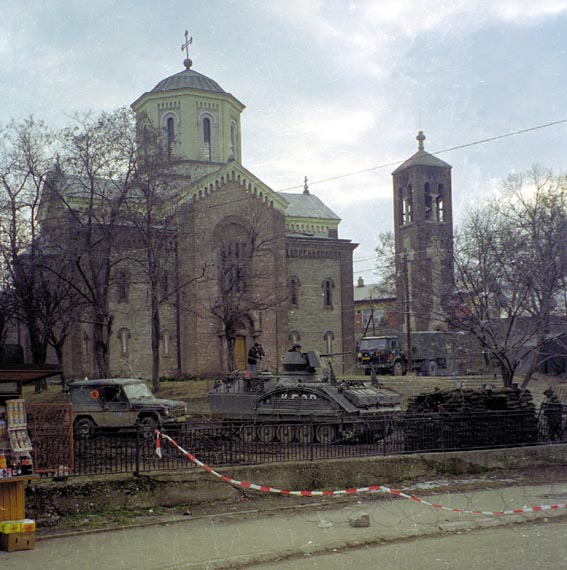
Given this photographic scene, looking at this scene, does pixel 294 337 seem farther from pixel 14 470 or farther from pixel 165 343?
pixel 14 470

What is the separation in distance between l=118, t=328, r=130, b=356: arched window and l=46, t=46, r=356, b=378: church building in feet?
0.18

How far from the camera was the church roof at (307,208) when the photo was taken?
51.2m

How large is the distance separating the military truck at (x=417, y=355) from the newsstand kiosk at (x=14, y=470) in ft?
98.7

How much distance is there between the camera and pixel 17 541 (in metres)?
8.78

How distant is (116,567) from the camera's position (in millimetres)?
8148

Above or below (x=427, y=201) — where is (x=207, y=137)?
above

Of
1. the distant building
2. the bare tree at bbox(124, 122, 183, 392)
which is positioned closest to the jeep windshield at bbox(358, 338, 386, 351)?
the bare tree at bbox(124, 122, 183, 392)

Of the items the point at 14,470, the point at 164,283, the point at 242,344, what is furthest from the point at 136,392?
the point at 242,344

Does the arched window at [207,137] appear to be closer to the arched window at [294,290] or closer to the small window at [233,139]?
the small window at [233,139]

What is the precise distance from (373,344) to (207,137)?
54.5ft

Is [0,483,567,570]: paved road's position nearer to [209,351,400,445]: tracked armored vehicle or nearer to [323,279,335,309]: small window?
[209,351,400,445]: tracked armored vehicle

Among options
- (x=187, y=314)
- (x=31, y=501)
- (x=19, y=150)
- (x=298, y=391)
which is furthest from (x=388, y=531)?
(x=187, y=314)

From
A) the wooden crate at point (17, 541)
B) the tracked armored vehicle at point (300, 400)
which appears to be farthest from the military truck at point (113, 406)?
the wooden crate at point (17, 541)

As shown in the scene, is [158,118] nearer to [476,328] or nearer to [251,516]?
[476,328]
